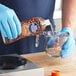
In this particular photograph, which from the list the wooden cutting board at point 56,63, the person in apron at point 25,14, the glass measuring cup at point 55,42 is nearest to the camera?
the wooden cutting board at point 56,63

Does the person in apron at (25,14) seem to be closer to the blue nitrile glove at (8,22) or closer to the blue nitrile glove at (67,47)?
the blue nitrile glove at (67,47)

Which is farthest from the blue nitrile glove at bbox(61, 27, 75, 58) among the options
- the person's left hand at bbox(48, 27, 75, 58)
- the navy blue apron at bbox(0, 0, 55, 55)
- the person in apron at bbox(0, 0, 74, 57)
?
the navy blue apron at bbox(0, 0, 55, 55)

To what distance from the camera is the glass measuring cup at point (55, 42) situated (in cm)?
138

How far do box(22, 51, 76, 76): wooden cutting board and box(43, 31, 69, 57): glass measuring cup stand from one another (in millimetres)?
34

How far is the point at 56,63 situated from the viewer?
1331mm

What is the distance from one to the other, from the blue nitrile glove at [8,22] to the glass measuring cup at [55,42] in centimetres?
19

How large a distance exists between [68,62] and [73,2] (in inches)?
20.3

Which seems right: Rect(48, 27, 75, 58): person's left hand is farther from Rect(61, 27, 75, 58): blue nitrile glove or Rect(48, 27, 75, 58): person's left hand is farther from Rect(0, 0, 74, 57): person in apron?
Rect(0, 0, 74, 57): person in apron

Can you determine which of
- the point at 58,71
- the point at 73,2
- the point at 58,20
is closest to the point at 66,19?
the point at 73,2

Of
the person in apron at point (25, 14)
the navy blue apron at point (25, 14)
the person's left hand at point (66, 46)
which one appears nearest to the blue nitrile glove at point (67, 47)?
the person's left hand at point (66, 46)

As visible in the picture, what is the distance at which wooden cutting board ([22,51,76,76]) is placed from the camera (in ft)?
3.97

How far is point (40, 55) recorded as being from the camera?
145cm

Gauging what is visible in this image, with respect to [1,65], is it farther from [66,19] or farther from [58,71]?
[66,19]

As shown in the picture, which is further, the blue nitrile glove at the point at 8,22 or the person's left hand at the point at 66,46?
the person's left hand at the point at 66,46
